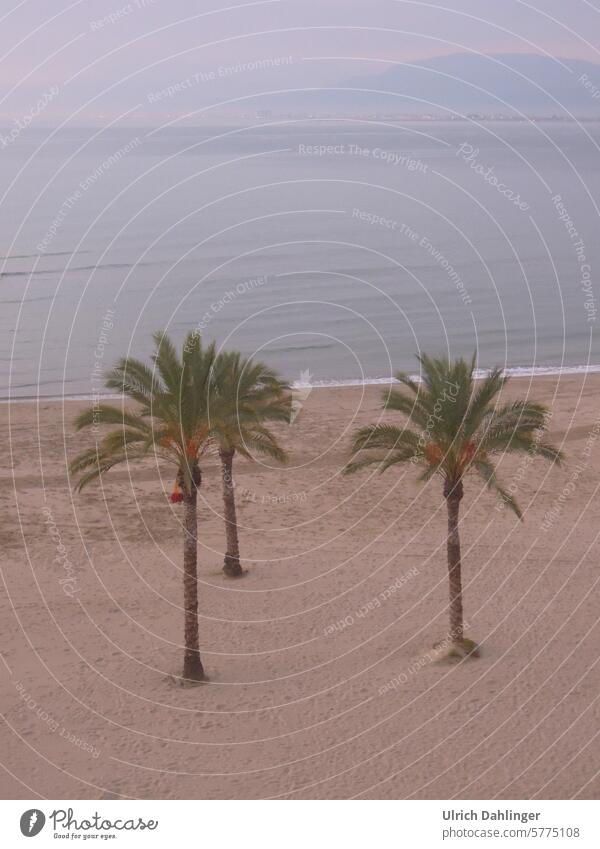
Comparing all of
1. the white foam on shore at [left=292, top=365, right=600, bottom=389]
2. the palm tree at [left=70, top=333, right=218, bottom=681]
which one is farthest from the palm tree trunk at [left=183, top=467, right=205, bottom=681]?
the white foam on shore at [left=292, top=365, right=600, bottom=389]

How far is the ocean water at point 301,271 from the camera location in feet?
170

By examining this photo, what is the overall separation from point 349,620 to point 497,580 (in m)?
3.66

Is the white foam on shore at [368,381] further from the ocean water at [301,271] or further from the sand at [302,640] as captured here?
the sand at [302,640]

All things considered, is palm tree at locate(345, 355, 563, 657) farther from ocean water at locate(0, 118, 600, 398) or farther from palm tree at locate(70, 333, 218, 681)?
ocean water at locate(0, 118, 600, 398)

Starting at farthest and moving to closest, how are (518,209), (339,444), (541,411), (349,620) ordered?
(518,209)
(339,444)
(349,620)
(541,411)

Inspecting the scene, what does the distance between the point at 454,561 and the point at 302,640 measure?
10.9 feet

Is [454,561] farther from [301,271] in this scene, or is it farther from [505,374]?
[301,271]

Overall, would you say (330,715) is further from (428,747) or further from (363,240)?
(363,240)

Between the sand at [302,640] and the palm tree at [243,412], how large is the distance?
3.79 feet

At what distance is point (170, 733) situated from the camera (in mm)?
16656

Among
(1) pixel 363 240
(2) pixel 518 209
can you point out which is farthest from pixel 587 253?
(2) pixel 518 209

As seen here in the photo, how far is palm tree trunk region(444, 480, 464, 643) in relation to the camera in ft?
62.0

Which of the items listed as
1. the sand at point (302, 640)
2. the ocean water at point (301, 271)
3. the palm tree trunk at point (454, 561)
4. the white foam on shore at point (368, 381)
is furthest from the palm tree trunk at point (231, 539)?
the ocean water at point (301, 271)

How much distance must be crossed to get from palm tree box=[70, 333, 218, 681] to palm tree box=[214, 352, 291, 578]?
0.95m
